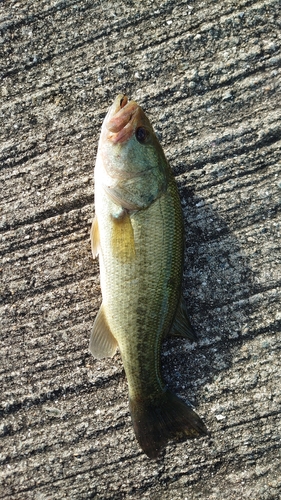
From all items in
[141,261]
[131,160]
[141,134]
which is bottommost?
[141,261]

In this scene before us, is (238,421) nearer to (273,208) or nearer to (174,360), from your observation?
(174,360)

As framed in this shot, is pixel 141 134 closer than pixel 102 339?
Yes

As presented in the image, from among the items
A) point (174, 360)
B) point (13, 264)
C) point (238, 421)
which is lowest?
point (238, 421)

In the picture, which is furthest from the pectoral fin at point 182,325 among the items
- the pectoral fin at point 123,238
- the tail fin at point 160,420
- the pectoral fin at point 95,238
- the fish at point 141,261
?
the pectoral fin at point 95,238

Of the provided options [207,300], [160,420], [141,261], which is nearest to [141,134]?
[141,261]

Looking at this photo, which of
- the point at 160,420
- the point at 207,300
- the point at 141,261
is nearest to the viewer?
the point at 141,261

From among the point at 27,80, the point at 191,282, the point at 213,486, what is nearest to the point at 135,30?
the point at 27,80

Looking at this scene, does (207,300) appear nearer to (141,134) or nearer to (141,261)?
(141,261)

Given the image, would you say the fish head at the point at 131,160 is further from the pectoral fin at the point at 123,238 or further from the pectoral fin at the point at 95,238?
the pectoral fin at the point at 95,238
